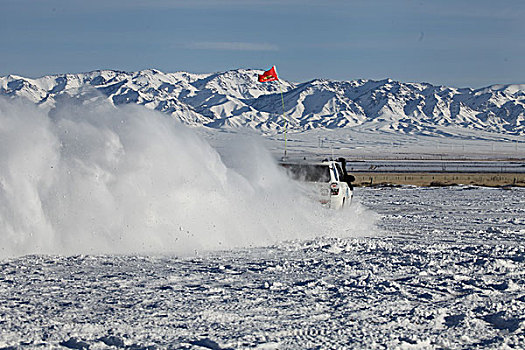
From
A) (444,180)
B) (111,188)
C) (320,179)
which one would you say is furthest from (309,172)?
(444,180)

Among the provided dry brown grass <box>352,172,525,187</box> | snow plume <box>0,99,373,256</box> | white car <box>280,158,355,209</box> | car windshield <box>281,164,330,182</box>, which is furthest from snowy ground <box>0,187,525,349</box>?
dry brown grass <box>352,172,525,187</box>

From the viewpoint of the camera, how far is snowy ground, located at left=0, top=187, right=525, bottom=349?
6926mm

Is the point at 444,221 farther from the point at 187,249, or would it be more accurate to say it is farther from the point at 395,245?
the point at 187,249

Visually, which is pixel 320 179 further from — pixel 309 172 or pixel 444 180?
pixel 444 180

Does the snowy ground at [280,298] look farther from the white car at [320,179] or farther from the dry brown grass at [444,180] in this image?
the dry brown grass at [444,180]

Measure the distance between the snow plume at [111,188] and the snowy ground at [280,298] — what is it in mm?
861

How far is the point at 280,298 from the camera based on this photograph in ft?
28.3

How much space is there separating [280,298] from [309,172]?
816 centimetres

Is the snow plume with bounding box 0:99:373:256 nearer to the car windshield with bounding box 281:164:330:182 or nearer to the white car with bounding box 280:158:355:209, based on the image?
the white car with bounding box 280:158:355:209

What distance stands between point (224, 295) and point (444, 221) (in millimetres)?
10649

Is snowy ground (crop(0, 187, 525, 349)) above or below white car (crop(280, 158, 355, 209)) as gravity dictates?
below

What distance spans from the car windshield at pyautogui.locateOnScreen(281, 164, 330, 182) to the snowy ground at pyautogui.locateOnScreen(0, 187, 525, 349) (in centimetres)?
287

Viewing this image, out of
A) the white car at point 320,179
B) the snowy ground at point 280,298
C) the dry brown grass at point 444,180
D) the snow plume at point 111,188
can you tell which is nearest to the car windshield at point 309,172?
the white car at point 320,179

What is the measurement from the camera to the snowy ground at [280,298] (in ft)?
22.7
